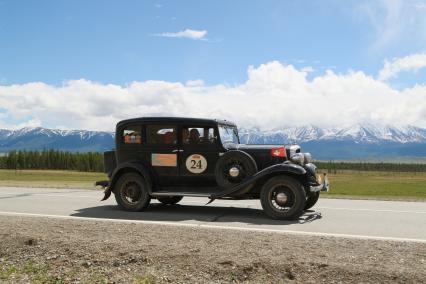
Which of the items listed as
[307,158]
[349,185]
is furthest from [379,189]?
[307,158]

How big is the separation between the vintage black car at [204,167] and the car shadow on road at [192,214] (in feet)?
1.09

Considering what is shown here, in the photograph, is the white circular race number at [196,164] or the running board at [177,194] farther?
the white circular race number at [196,164]

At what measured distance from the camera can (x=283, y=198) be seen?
10.4 meters

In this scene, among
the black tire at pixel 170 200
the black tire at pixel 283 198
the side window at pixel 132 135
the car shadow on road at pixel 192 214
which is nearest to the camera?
the black tire at pixel 283 198

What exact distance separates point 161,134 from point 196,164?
1.17m

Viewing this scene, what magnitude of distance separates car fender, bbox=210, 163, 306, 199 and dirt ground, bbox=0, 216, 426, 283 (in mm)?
2626

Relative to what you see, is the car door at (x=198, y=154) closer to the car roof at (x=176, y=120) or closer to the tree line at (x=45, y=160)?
the car roof at (x=176, y=120)

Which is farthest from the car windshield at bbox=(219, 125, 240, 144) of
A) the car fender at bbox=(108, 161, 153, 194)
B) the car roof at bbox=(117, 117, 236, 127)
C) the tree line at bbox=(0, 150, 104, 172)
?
the tree line at bbox=(0, 150, 104, 172)

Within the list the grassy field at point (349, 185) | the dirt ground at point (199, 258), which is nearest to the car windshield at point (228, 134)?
the dirt ground at point (199, 258)

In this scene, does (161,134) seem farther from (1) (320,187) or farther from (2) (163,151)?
(1) (320,187)

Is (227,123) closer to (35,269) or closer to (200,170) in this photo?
(200,170)

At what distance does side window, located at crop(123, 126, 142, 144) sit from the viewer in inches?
472

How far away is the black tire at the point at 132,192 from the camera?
11695 millimetres

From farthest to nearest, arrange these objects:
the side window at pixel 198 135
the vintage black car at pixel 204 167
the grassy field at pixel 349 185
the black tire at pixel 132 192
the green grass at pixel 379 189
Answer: the grassy field at pixel 349 185 → the green grass at pixel 379 189 → the black tire at pixel 132 192 → the side window at pixel 198 135 → the vintage black car at pixel 204 167
